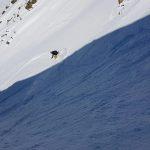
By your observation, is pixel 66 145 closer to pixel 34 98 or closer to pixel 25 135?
pixel 25 135

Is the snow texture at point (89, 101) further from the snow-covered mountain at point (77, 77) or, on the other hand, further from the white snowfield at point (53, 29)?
the white snowfield at point (53, 29)

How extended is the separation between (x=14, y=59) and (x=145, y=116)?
13077 millimetres

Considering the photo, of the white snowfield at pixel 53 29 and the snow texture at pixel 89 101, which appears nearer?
the snow texture at pixel 89 101

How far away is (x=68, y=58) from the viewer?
54.9 feet

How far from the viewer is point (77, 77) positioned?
14.5 meters

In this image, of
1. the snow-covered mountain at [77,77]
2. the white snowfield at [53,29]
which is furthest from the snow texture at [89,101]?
the white snowfield at [53,29]

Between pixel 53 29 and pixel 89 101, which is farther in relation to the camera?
pixel 53 29

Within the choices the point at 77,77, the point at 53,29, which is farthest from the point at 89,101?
the point at 53,29

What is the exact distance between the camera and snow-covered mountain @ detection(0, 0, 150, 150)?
9.37 meters

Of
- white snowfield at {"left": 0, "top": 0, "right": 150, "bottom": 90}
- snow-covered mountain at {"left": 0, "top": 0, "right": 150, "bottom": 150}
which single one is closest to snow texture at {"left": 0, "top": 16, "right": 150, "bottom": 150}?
snow-covered mountain at {"left": 0, "top": 0, "right": 150, "bottom": 150}

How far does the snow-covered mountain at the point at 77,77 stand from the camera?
30.7ft

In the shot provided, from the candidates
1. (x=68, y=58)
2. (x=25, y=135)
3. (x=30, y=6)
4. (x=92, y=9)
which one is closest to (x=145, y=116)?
(x=25, y=135)

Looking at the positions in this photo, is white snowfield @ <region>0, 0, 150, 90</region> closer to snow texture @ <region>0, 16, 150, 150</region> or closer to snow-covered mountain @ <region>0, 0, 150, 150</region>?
snow-covered mountain @ <region>0, 0, 150, 150</region>

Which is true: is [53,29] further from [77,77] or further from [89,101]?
[89,101]
